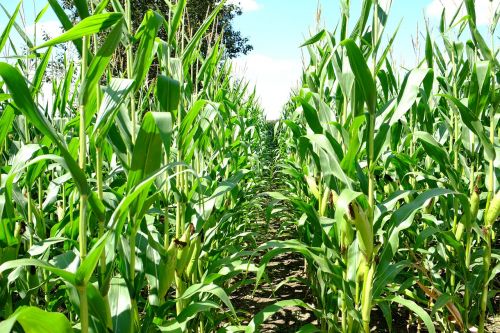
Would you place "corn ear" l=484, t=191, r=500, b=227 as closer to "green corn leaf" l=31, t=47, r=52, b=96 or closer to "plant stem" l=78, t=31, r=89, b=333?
"plant stem" l=78, t=31, r=89, b=333

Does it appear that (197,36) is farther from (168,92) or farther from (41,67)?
(41,67)

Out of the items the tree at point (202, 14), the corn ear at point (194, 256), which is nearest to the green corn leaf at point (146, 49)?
the corn ear at point (194, 256)

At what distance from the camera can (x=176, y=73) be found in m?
1.88

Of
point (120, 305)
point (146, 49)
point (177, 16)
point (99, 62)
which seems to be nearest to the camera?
point (99, 62)

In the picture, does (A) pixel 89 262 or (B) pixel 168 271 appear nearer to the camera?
(A) pixel 89 262

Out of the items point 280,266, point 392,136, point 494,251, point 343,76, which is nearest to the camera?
point 343,76

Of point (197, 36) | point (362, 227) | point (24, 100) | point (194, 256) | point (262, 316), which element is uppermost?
point (197, 36)

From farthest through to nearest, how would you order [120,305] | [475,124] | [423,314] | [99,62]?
[475,124] → [423,314] → [120,305] → [99,62]

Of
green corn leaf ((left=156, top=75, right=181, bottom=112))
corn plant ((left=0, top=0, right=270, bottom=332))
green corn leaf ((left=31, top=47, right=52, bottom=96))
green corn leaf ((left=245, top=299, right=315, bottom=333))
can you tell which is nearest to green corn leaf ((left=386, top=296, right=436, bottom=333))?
green corn leaf ((left=245, top=299, right=315, bottom=333))

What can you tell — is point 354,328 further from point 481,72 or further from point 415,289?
point 481,72

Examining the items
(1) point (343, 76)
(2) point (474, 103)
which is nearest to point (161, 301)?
(1) point (343, 76)

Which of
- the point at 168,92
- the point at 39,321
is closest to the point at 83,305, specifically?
the point at 39,321

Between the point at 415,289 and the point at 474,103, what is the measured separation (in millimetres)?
1130

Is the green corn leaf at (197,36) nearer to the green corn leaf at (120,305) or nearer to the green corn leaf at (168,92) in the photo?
the green corn leaf at (168,92)
